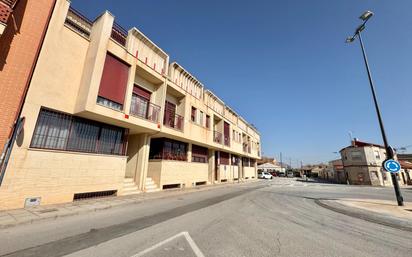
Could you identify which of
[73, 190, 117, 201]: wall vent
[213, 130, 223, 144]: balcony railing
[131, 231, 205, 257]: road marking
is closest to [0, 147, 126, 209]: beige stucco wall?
[73, 190, 117, 201]: wall vent

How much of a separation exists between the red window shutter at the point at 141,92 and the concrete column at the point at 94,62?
3.73 meters

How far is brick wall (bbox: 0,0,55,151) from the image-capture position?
7.52 meters

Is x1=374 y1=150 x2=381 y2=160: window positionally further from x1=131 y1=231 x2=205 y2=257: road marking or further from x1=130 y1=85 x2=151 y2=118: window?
x1=131 y1=231 x2=205 y2=257: road marking

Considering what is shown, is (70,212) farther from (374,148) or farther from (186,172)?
(374,148)

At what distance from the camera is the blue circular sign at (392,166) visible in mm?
9320

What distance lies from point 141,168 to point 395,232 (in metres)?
13.0

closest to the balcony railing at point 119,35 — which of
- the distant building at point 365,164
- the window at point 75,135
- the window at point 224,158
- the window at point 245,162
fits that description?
the window at point 75,135

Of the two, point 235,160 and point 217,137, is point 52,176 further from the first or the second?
point 235,160

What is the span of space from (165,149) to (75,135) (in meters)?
7.55

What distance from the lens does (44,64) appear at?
28.2ft

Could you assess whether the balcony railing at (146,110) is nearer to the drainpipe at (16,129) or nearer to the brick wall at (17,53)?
the drainpipe at (16,129)

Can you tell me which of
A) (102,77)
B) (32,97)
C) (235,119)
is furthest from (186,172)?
(235,119)

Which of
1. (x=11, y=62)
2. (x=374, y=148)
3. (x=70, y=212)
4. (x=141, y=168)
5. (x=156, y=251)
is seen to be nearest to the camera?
(x=156, y=251)

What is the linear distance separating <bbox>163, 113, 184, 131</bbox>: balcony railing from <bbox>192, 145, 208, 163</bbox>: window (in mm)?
4290
